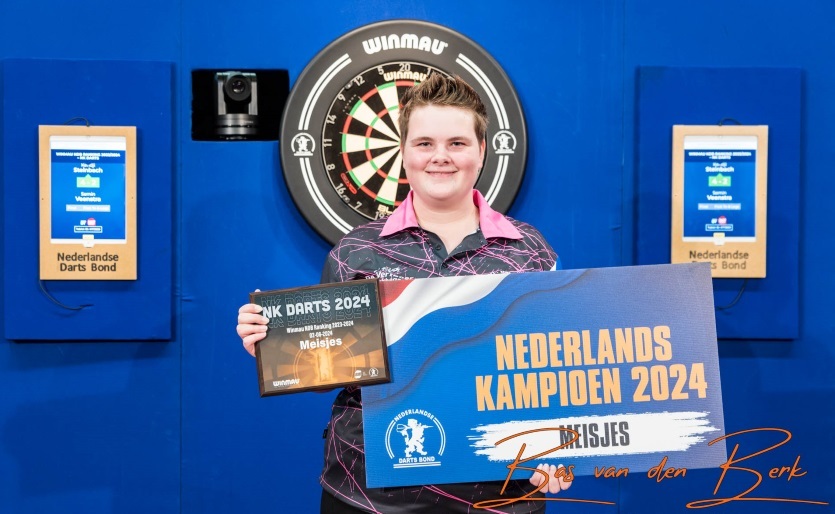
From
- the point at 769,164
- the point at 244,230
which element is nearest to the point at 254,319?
the point at 244,230

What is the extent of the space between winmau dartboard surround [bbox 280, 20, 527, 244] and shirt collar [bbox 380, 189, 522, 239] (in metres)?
0.81

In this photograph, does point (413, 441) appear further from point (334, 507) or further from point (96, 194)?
point (96, 194)

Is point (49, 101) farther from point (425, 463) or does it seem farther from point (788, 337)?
point (788, 337)

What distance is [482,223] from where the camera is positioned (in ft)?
6.71

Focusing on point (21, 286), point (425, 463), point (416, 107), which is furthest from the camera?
point (21, 286)

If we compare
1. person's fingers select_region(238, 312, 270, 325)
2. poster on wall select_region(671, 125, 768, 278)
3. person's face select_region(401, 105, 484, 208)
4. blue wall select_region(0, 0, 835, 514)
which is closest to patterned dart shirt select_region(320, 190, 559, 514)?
person's face select_region(401, 105, 484, 208)

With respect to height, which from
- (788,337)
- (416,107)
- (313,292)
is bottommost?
(788,337)

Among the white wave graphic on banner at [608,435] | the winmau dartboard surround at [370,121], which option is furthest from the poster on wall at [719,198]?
the white wave graphic on banner at [608,435]

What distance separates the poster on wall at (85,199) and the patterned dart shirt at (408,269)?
3.64 feet

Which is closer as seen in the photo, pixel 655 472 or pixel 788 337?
pixel 655 472

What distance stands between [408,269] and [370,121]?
1046 mm

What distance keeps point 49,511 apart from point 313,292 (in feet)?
5.54

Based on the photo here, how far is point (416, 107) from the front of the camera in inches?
78.2

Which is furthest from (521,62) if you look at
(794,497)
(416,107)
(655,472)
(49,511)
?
(49,511)
